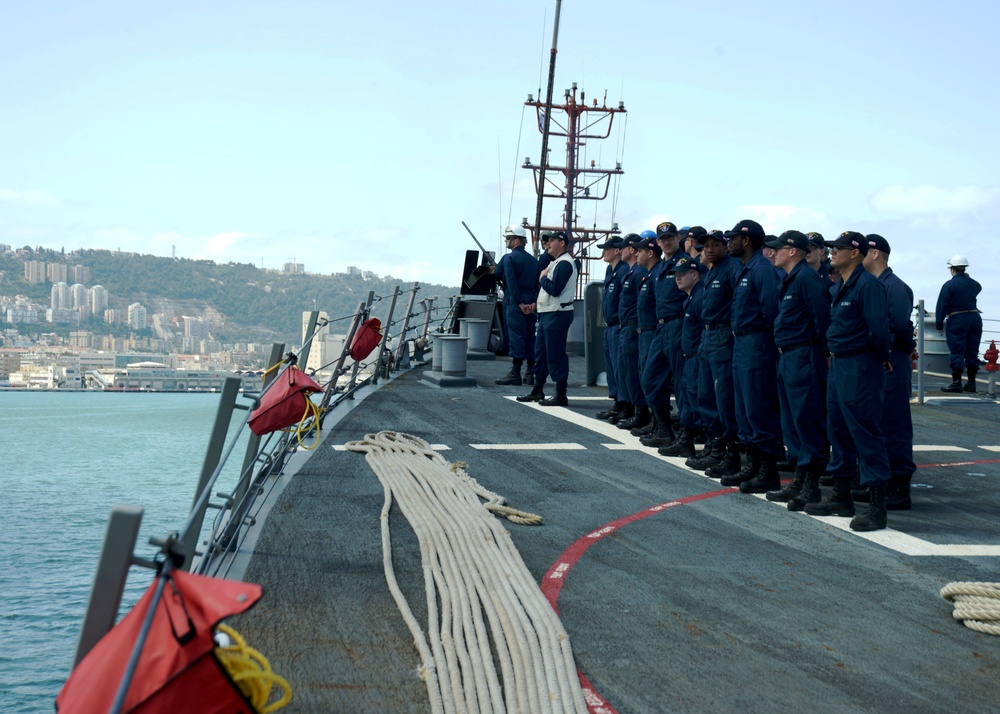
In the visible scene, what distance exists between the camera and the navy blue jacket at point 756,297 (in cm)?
605

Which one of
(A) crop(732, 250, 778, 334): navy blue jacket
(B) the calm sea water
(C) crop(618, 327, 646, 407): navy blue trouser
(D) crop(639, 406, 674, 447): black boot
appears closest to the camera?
(A) crop(732, 250, 778, 334): navy blue jacket

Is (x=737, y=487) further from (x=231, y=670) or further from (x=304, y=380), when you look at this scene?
(x=231, y=670)

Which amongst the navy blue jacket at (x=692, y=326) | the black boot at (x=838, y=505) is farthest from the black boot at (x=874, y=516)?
the navy blue jacket at (x=692, y=326)

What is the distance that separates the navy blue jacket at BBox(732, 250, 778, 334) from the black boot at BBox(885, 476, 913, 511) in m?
1.23

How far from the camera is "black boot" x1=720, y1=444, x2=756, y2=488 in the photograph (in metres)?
6.30

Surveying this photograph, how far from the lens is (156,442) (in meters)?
37.1

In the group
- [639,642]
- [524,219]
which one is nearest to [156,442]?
[524,219]

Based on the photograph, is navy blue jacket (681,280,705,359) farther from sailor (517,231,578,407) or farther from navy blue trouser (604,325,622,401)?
sailor (517,231,578,407)

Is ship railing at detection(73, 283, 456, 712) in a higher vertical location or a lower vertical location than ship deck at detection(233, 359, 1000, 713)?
higher

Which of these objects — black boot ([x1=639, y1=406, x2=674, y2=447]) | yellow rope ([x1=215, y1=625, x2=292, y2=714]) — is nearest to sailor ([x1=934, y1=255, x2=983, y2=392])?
black boot ([x1=639, y1=406, x2=674, y2=447])

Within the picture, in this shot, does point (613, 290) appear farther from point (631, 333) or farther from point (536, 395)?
point (536, 395)

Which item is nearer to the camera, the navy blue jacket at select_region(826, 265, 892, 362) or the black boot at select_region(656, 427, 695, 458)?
the navy blue jacket at select_region(826, 265, 892, 362)

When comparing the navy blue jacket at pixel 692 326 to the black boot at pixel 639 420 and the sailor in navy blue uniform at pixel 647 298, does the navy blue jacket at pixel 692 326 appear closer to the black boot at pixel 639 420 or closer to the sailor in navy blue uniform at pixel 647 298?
the sailor in navy blue uniform at pixel 647 298

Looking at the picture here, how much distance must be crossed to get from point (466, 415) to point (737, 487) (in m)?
3.38
